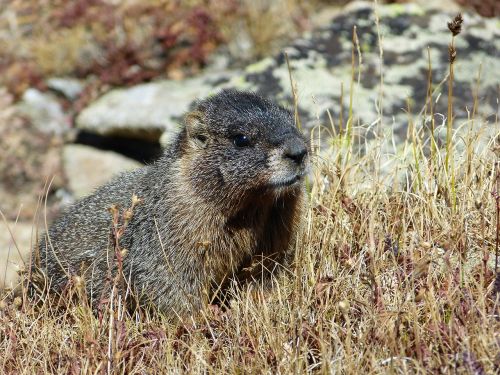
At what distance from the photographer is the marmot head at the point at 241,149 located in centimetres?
473

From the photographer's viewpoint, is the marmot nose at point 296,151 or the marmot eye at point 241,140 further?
the marmot eye at point 241,140

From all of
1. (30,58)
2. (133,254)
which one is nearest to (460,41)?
Answer: (133,254)

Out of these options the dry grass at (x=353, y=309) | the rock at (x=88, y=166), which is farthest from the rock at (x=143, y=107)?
the dry grass at (x=353, y=309)

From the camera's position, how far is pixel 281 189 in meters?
4.74

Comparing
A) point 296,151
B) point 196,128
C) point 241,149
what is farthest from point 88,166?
point 296,151

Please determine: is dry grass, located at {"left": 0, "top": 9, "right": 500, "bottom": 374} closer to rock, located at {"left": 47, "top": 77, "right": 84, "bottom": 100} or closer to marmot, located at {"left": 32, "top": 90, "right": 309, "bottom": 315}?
marmot, located at {"left": 32, "top": 90, "right": 309, "bottom": 315}

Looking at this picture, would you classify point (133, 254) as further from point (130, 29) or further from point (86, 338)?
point (130, 29)

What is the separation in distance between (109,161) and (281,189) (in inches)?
261

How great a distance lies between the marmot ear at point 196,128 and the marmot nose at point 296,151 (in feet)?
2.46

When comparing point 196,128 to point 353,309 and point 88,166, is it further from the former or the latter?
point 88,166

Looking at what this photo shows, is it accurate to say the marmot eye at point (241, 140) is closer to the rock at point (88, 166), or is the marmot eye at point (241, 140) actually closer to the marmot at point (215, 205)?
the marmot at point (215, 205)

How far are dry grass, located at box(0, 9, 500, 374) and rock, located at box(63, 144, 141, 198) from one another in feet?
19.0

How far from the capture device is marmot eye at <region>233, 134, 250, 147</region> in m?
4.95

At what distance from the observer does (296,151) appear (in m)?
4.65
